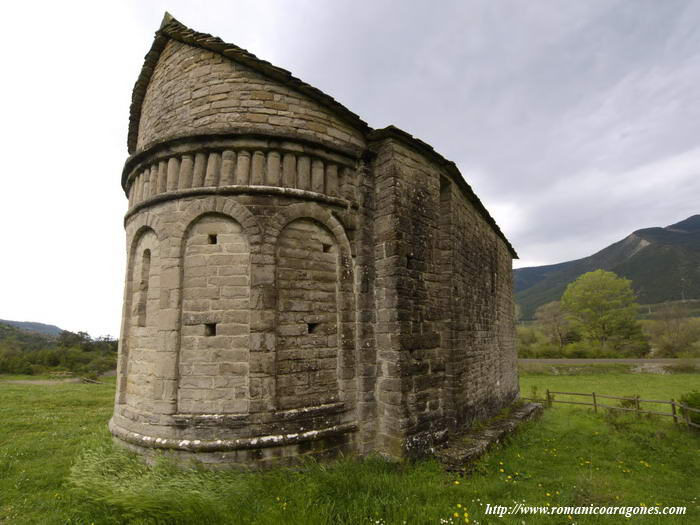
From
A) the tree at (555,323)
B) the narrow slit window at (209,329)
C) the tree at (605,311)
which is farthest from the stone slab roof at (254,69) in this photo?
the tree at (555,323)

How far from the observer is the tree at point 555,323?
3550cm

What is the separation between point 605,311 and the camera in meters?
33.8

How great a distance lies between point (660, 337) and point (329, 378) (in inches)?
1450

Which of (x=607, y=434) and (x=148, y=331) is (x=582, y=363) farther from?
(x=148, y=331)

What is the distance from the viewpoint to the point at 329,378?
555 cm

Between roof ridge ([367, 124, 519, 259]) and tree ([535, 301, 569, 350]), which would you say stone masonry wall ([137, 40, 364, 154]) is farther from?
tree ([535, 301, 569, 350])

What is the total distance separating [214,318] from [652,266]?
110m

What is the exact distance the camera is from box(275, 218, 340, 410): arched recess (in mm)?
5219

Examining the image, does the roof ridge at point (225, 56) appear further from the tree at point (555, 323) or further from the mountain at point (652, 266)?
the mountain at point (652, 266)

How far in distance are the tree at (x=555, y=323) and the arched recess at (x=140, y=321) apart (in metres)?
36.9

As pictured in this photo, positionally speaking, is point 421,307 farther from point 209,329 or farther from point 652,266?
point 652,266

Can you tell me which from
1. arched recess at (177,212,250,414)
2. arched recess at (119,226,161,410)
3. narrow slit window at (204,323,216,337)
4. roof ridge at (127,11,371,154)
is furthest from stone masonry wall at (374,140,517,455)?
arched recess at (119,226,161,410)

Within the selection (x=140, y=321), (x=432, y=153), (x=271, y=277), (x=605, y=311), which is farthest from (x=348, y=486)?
(x=605, y=311)

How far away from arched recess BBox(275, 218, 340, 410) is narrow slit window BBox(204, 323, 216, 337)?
0.94 meters
